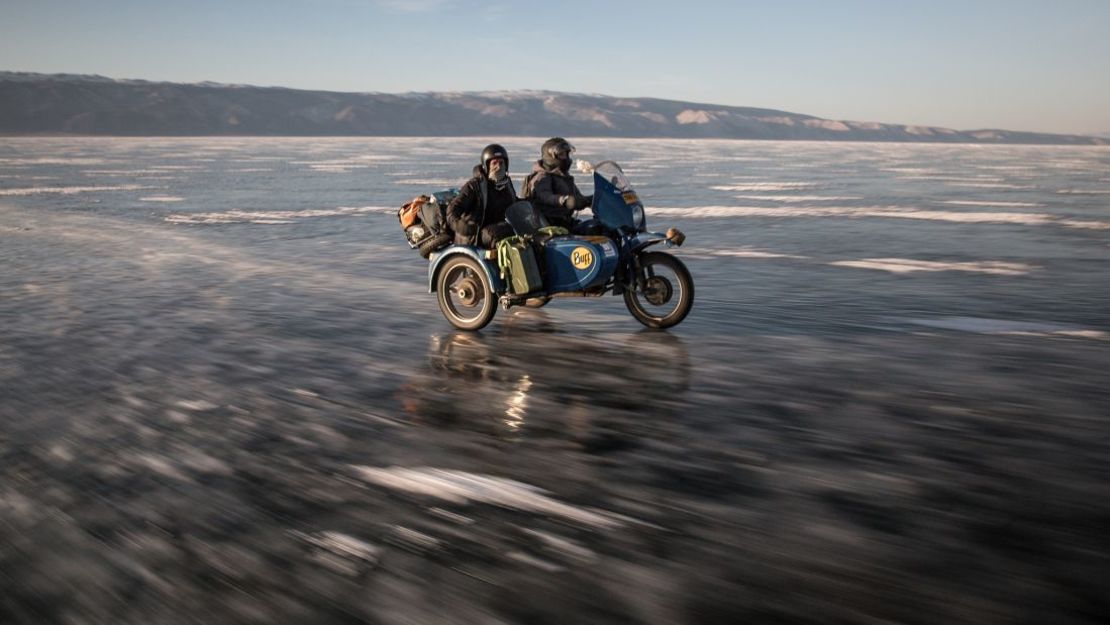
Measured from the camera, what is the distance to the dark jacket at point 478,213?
842 centimetres

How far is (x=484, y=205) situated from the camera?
8484 mm

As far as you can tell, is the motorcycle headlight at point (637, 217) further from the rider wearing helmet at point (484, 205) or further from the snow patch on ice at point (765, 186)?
the snow patch on ice at point (765, 186)

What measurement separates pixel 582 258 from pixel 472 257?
109cm

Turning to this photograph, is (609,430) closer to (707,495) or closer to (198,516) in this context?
(707,495)

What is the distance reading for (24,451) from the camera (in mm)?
→ 4746

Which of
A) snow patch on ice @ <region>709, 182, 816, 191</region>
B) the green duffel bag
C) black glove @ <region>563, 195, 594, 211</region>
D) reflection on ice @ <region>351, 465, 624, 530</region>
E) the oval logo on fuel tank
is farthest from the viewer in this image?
snow patch on ice @ <region>709, 182, 816, 191</region>

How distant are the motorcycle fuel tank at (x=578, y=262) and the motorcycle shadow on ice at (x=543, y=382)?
469mm

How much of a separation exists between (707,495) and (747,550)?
60cm

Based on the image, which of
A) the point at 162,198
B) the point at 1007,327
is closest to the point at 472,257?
the point at 1007,327

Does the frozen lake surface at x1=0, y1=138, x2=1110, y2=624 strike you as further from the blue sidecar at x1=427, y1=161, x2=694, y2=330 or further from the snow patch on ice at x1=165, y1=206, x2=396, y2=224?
the snow patch on ice at x1=165, y1=206, x2=396, y2=224

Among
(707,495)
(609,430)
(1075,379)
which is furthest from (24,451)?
(1075,379)

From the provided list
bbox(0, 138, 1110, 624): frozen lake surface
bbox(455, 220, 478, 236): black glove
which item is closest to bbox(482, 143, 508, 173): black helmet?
bbox(455, 220, 478, 236): black glove

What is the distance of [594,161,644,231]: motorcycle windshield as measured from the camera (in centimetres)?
820

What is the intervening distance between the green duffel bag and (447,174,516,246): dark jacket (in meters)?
0.32
